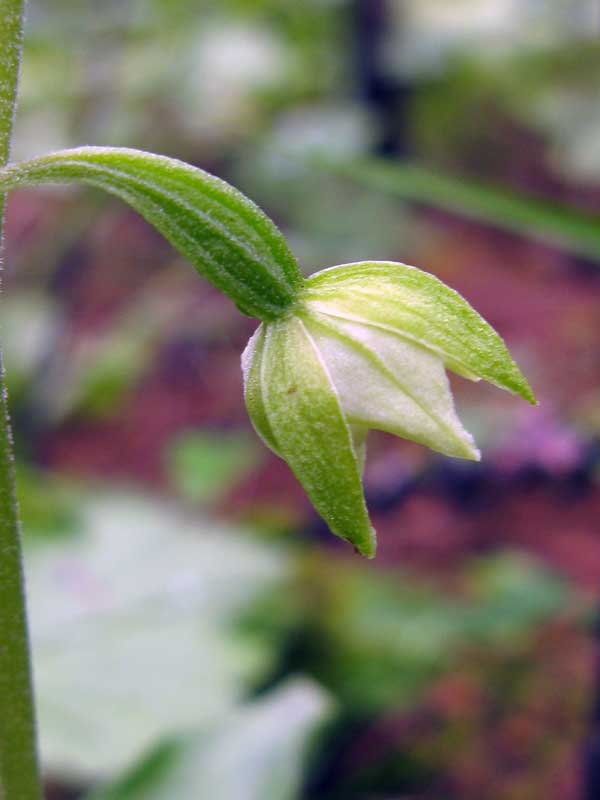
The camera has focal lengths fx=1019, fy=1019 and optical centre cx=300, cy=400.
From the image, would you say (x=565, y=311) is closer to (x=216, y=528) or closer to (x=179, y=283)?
(x=179, y=283)

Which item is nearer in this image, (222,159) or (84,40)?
(84,40)

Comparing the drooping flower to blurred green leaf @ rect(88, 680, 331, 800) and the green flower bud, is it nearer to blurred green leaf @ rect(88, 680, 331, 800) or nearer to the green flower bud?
the green flower bud

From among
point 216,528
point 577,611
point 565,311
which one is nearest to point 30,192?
point 565,311

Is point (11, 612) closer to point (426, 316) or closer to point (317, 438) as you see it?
point (317, 438)

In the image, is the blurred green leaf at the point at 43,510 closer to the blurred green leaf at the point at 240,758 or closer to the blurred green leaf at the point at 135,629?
the blurred green leaf at the point at 135,629

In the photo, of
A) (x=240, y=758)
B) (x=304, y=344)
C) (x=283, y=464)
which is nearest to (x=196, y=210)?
(x=304, y=344)

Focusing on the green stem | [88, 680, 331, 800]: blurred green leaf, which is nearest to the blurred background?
[88, 680, 331, 800]: blurred green leaf
